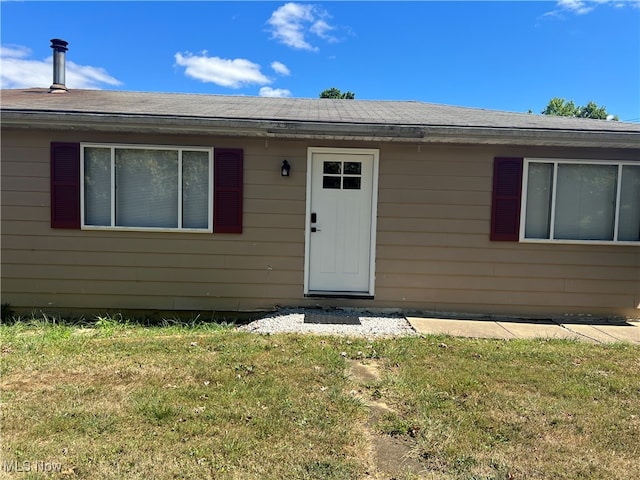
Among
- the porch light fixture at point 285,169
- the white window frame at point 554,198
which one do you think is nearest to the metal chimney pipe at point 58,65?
the porch light fixture at point 285,169

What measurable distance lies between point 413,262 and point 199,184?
3.08 meters

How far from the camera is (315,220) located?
5438 millimetres

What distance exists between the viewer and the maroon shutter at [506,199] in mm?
5309

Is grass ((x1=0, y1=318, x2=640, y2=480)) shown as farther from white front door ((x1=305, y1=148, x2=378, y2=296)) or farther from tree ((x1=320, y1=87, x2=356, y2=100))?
tree ((x1=320, y1=87, x2=356, y2=100))

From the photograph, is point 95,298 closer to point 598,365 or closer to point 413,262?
point 413,262

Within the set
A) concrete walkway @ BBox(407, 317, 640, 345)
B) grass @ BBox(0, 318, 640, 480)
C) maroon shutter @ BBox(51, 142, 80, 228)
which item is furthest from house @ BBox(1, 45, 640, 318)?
grass @ BBox(0, 318, 640, 480)

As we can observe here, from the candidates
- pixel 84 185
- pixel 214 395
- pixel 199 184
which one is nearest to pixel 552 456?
pixel 214 395

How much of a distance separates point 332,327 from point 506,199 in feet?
9.57

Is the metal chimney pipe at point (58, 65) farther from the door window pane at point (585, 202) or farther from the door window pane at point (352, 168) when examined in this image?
the door window pane at point (585, 202)

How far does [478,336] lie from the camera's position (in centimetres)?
459

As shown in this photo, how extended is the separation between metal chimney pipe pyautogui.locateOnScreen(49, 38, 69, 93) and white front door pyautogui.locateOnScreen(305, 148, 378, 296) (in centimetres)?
538

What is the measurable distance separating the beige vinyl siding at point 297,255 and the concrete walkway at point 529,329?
0.28 metres

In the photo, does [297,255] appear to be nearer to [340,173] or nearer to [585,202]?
[340,173]

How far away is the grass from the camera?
7.00ft
